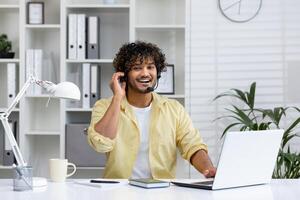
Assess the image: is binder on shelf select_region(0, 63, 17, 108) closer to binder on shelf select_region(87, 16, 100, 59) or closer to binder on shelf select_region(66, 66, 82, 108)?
binder on shelf select_region(66, 66, 82, 108)

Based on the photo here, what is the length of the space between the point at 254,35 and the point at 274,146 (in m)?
1.97

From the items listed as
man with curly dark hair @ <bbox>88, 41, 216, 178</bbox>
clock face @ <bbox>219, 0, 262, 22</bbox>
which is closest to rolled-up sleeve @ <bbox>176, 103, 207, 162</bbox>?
man with curly dark hair @ <bbox>88, 41, 216, 178</bbox>

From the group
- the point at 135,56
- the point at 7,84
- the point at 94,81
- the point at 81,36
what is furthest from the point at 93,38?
the point at 135,56

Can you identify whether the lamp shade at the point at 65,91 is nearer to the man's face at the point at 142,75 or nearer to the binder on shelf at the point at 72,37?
the man's face at the point at 142,75

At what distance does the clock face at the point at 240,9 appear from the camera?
3994 mm

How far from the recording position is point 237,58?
13.1ft

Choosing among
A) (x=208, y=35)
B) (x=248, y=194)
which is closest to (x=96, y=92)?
(x=208, y=35)

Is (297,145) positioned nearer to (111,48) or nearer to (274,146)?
(111,48)

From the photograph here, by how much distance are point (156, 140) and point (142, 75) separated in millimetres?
337

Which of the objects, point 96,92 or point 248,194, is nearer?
point 248,194

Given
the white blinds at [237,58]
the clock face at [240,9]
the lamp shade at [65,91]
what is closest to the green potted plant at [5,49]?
the white blinds at [237,58]

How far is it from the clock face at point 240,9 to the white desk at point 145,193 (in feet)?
6.74

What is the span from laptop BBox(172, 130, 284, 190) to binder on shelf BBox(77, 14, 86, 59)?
1.94 meters

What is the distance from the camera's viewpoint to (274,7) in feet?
13.1
